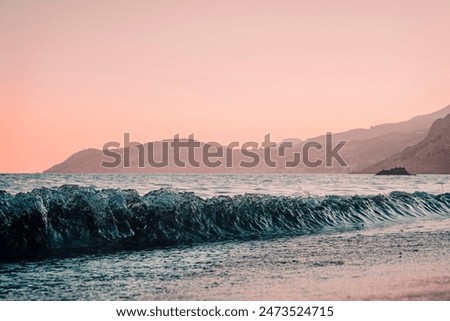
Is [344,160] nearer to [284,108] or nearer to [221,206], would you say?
[284,108]

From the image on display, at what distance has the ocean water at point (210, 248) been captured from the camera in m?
4.89

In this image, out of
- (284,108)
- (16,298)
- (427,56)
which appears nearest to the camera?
(16,298)

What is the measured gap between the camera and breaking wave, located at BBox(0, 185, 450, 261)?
681cm

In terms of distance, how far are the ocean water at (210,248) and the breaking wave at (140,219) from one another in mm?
16

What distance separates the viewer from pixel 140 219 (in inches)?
309

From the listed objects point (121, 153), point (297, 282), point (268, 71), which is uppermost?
point (268, 71)

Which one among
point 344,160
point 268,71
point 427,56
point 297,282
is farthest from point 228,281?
point 344,160

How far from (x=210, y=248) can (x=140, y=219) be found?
1.47 metres

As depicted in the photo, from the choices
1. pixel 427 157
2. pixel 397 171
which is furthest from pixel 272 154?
pixel 397 171

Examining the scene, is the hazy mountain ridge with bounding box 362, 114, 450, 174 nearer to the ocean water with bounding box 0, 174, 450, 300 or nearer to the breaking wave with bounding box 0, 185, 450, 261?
the breaking wave with bounding box 0, 185, 450, 261

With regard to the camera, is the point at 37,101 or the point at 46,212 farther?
the point at 37,101

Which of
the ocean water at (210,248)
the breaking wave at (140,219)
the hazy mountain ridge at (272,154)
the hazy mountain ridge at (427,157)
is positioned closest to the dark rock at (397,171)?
the hazy mountain ridge at (427,157)

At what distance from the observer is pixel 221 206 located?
8.77 m

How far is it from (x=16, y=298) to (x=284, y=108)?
31.8 feet
